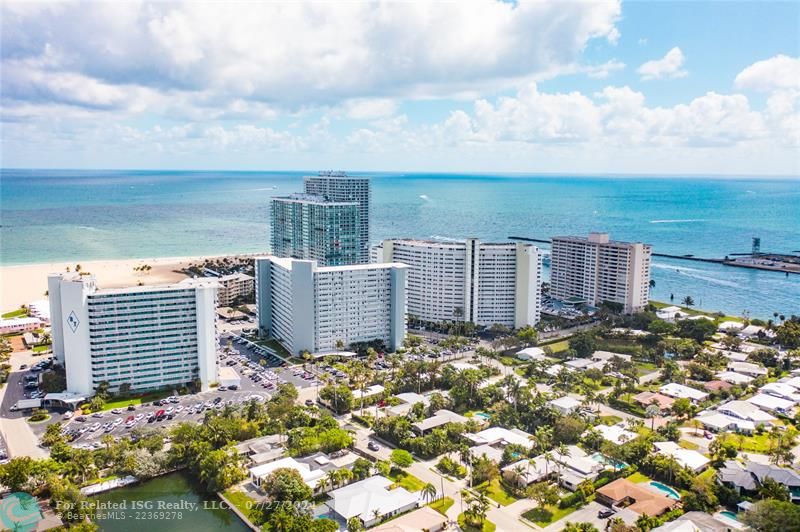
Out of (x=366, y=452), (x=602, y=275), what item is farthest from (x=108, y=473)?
(x=602, y=275)

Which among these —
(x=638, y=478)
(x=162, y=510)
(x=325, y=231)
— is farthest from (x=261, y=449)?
(x=325, y=231)

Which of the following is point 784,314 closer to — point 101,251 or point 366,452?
point 366,452

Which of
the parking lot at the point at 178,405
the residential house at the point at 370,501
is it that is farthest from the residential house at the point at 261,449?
the parking lot at the point at 178,405

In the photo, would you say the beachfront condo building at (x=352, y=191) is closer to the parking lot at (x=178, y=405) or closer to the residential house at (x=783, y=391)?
the parking lot at (x=178, y=405)

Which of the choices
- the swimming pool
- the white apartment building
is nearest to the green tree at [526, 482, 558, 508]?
the swimming pool

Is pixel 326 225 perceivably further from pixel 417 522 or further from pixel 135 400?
pixel 417 522

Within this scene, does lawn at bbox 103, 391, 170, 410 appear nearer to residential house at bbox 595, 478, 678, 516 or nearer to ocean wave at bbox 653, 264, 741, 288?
residential house at bbox 595, 478, 678, 516
